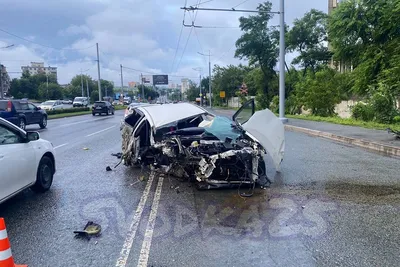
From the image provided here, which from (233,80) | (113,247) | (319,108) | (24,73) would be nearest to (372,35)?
(319,108)

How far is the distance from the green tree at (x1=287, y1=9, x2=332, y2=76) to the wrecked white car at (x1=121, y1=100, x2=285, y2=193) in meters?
32.0

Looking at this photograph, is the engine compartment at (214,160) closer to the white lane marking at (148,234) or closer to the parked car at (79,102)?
the white lane marking at (148,234)

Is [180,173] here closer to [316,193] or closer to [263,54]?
[316,193]

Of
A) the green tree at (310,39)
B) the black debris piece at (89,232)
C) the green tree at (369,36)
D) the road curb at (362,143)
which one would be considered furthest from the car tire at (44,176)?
the green tree at (310,39)

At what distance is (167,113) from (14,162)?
3.94 m

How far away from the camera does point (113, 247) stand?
151 inches

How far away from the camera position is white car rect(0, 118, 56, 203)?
4684 mm

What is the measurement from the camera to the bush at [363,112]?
1900cm

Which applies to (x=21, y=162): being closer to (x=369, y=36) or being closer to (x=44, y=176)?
(x=44, y=176)

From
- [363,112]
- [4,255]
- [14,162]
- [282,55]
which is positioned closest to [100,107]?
[282,55]

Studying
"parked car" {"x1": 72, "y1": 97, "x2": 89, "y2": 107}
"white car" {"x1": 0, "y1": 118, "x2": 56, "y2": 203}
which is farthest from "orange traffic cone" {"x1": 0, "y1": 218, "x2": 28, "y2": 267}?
"parked car" {"x1": 72, "y1": 97, "x2": 89, "y2": 107}

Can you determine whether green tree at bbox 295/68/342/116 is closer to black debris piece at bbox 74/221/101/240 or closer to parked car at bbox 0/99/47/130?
parked car at bbox 0/99/47/130

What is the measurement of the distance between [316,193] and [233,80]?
59498 millimetres

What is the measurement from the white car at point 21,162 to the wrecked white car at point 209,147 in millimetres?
2120
